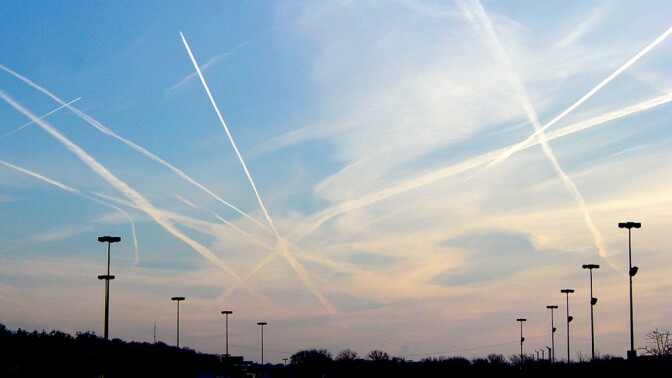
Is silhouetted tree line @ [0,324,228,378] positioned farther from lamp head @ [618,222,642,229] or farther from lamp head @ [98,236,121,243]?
lamp head @ [618,222,642,229]

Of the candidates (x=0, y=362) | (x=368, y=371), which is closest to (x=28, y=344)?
(x=0, y=362)

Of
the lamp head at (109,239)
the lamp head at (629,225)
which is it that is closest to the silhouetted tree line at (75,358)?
the lamp head at (109,239)

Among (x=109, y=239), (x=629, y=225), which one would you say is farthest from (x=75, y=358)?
(x=629, y=225)

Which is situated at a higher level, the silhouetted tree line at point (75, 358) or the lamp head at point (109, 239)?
the lamp head at point (109, 239)

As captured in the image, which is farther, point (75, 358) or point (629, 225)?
point (75, 358)

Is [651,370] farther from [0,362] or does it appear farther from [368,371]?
[368,371]

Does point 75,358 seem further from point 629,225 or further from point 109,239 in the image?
point 629,225

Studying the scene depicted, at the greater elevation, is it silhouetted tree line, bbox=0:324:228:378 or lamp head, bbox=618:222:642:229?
lamp head, bbox=618:222:642:229

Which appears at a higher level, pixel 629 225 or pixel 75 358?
pixel 629 225

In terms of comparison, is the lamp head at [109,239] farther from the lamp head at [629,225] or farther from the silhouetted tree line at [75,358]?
the lamp head at [629,225]

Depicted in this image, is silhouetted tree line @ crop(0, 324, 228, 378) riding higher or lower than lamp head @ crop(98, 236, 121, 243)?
lower

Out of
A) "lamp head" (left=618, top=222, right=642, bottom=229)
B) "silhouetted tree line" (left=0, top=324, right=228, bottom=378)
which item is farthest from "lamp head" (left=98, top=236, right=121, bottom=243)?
"lamp head" (left=618, top=222, right=642, bottom=229)

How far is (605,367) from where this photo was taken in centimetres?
9006

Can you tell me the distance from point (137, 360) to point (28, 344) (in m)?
20.0
